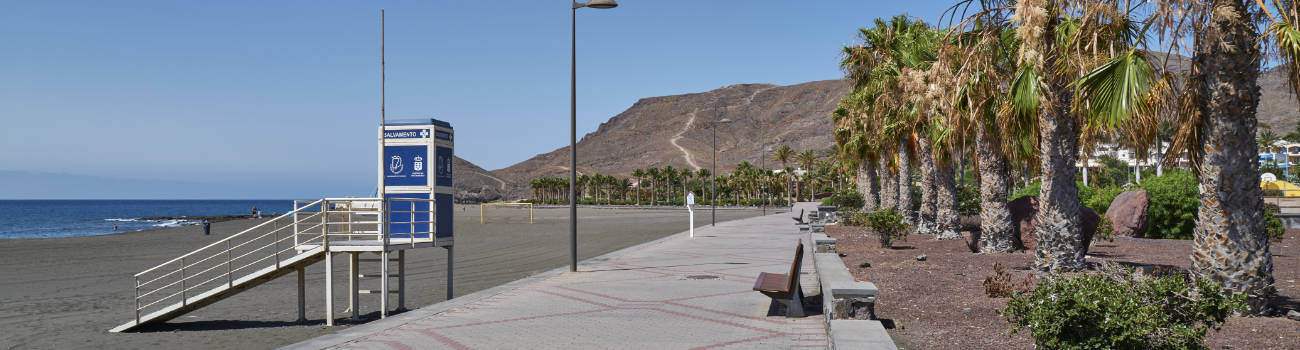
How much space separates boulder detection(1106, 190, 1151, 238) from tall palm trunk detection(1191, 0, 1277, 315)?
50.2 feet

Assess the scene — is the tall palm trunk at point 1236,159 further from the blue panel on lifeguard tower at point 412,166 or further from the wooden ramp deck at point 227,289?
the wooden ramp deck at point 227,289

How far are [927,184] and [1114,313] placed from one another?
18897 millimetres

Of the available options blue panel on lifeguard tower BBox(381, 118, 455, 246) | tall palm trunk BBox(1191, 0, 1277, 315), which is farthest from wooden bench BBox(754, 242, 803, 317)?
blue panel on lifeguard tower BBox(381, 118, 455, 246)

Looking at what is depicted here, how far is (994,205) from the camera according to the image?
1591 cm

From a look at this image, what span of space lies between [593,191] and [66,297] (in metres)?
146

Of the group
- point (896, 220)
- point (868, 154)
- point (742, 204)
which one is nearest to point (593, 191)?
point (742, 204)

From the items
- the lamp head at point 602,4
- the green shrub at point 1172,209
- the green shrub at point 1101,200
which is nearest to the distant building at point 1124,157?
the green shrub at point 1172,209

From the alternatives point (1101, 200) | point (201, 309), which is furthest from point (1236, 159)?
point (1101, 200)

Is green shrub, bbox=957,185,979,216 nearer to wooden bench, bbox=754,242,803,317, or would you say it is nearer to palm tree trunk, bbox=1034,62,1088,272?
palm tree trunk, bbox=1034,62,1088,272

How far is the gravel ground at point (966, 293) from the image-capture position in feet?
22.1

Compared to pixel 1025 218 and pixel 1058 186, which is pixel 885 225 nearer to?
pixel 1025 218

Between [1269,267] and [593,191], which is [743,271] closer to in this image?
[1269,267]

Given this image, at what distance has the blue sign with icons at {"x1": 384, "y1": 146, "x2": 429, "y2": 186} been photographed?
12234mm

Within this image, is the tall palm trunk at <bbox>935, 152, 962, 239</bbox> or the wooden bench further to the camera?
the tall palm trunk at <bbox>935, 152, 962, 239</bbox>
